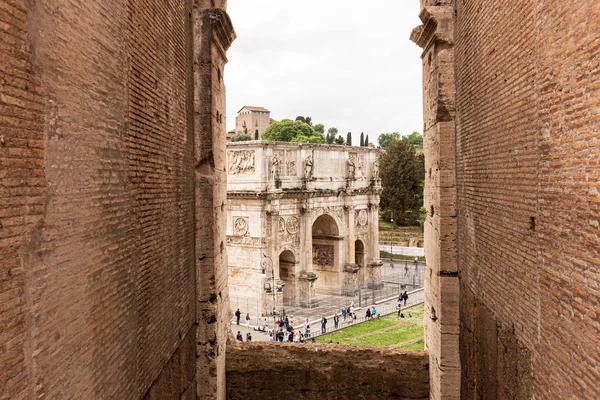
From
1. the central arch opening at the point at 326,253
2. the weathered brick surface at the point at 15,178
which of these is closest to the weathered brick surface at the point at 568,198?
the weathered brick surface at the point at 15,178

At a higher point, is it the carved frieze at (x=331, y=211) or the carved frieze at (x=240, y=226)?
the carved frieze at (x=331, y=211)

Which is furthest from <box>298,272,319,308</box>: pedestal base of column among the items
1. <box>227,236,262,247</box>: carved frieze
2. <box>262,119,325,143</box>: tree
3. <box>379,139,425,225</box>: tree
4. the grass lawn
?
<box>262,119,325,143</box>: tree

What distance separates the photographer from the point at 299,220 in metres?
27.2

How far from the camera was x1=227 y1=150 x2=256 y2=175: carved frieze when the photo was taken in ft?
82.7

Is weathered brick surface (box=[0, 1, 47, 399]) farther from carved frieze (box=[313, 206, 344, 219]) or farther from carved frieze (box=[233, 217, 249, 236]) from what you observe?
carved frieze (box=[313, 206, 344, 219])

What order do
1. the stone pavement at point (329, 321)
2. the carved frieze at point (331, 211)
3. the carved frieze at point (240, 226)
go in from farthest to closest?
the carved frieze at point (331, 211), the carved frieze at point (240, 226), the stone pavement at point (329, 321)

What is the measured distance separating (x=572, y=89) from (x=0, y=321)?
144 inches

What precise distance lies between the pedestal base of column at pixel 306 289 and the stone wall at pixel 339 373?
19.4 meters

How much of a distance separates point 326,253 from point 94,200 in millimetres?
27606

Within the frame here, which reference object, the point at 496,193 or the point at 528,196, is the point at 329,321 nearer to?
the point at 496,193

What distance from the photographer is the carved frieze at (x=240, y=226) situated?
2556 centimetres

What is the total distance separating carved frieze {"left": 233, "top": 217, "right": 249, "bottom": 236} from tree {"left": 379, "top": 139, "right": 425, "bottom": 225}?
2326cm

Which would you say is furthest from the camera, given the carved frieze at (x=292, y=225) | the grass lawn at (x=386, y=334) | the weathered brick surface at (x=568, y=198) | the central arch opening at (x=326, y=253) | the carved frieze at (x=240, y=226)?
the central arch opening at (x=326, y=253)

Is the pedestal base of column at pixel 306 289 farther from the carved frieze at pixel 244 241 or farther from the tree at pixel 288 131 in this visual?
the tree at pixel 288 131
